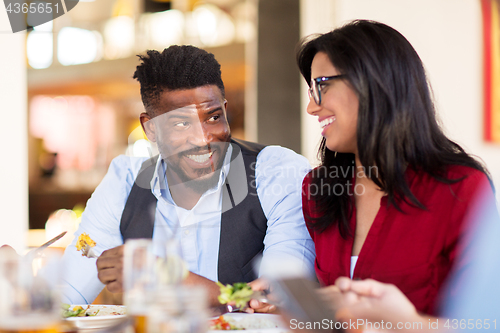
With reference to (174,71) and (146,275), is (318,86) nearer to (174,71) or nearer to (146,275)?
(174,71)

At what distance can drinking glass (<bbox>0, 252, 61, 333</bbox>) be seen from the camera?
617 millimetres

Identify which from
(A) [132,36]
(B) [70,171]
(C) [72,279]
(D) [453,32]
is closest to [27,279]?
(C) [72,279]

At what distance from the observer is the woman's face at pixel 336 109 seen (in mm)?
1057

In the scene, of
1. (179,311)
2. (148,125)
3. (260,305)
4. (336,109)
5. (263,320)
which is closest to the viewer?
(179,311)

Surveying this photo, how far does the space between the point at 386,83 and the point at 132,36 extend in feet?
12.5

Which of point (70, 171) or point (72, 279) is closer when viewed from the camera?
point (72, 279)

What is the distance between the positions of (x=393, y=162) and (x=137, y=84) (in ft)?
3.03

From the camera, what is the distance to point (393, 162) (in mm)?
1030

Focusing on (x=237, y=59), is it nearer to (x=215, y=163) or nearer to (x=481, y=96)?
(x=481, y=96)

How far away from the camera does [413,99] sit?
1.03 metres

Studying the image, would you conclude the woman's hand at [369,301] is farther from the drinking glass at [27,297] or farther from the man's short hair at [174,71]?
the man's short hair at [174,71]

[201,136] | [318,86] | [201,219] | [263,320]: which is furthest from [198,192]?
[263,320]

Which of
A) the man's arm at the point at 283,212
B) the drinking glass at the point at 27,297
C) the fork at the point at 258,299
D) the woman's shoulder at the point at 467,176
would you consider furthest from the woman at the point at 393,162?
the drinking glass at the point at 27,297

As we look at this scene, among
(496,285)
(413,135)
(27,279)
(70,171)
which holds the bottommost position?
(70,171)
